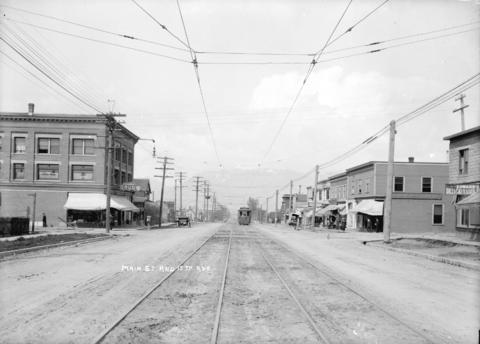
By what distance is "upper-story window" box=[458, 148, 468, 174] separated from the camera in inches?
1192

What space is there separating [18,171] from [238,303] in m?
46.6

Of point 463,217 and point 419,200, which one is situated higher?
point 419,200

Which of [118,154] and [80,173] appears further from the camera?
[118,154]

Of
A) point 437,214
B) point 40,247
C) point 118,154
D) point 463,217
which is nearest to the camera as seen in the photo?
point 40,247

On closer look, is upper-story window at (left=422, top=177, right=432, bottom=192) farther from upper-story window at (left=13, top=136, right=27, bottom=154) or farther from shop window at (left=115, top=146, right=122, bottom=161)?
upper-story window at (left=13, top=136, right=27, bottom=154)

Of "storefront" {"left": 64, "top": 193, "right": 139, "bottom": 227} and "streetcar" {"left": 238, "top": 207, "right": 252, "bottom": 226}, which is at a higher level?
"storefront" {"left": 64, "top": 193, "right": 139, "bottom": 227}

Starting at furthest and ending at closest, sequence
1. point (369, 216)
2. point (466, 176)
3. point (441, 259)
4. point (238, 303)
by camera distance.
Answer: point (369, 216) < point (466, 176) < point (441, 259) < point (238, 303)

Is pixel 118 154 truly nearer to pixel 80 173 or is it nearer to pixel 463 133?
pixel 80 173

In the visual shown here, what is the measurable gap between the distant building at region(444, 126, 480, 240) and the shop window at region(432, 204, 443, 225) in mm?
17902

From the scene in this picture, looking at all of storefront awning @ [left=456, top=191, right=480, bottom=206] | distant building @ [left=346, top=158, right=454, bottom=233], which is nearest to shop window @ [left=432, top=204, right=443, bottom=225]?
distant building @ [left=346, top=158, right=454, bottom=233]

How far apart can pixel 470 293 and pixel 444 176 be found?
40.9m

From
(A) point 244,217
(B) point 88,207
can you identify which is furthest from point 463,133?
(A) point 244,217

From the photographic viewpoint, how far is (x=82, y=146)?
5022cm

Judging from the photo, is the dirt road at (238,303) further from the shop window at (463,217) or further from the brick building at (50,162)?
the brick building at (50,162)
